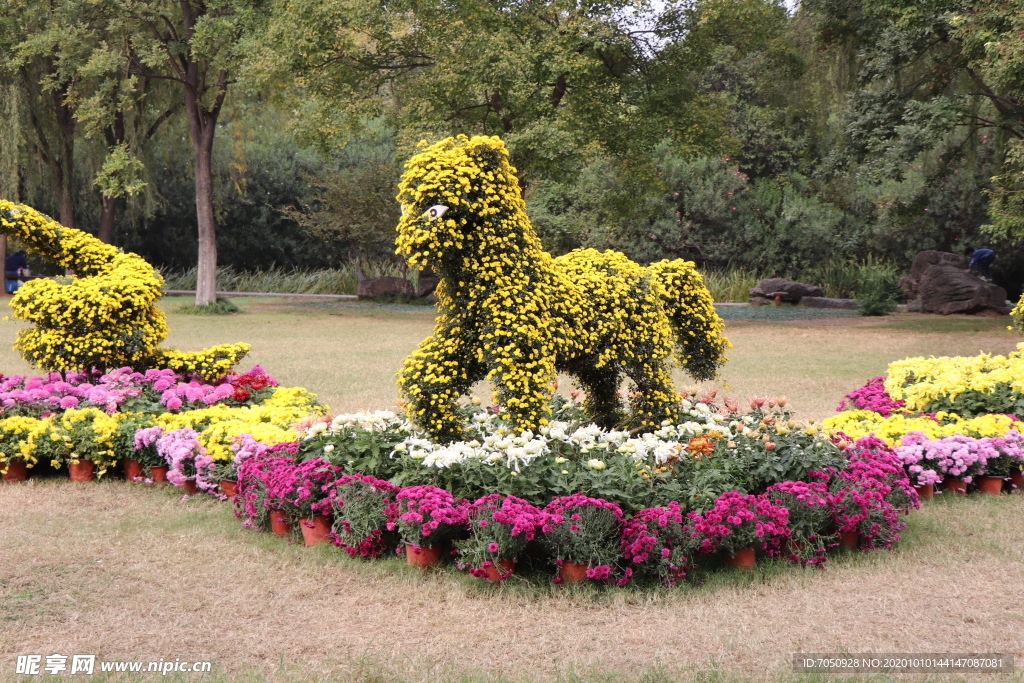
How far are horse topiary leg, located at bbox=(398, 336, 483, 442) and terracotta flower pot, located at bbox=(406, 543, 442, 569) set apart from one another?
2.65 feet

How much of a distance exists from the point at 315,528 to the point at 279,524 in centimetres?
30

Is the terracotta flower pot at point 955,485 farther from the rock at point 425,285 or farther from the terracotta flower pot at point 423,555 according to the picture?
the rock at point 425,285

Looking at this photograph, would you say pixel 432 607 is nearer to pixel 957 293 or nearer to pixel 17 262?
pixel 957 293

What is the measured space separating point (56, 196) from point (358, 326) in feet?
34.4

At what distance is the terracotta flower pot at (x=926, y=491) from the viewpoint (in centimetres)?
572

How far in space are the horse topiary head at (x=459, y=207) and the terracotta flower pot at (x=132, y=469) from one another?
8.85 ft

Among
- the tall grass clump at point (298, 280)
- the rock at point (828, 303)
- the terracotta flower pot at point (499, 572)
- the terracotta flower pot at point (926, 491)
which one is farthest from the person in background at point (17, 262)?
the terracotta flower pot at point (926, 491)

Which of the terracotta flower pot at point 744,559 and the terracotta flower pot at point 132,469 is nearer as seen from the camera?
the terracotta flower pot at point 744,559

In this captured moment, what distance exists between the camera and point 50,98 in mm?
21469

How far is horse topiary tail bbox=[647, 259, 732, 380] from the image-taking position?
6000 millimetres

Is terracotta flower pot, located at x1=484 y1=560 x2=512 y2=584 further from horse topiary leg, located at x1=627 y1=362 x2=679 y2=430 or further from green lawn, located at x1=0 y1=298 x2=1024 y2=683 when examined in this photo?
horse topiary leg, located at x1=627 y1=362 x2=679 y2=430

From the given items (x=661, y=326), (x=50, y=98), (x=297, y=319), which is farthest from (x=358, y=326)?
(x=661, y=326)

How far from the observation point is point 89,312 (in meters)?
7.64

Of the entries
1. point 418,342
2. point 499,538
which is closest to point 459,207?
point 499,538
